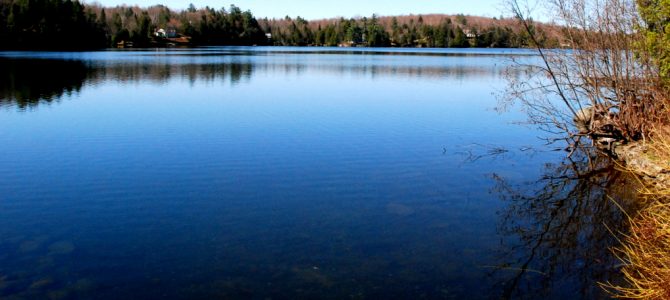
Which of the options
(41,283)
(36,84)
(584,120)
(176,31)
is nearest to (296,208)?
(41,283)

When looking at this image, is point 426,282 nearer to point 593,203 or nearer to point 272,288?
point 272,288

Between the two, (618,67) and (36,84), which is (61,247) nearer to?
(618,67)

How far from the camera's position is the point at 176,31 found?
137250 mm

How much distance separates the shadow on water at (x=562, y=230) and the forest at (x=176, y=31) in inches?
2789

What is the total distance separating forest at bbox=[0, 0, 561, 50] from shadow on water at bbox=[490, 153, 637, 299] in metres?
70.8

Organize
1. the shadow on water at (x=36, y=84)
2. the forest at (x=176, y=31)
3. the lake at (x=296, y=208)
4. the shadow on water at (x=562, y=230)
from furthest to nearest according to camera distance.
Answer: the forest at (x=176, y=31)
the shadow on water at (x=36, y=84)
the shadow on water at (x=562, y=230)
the lake at (x=296, y=208)

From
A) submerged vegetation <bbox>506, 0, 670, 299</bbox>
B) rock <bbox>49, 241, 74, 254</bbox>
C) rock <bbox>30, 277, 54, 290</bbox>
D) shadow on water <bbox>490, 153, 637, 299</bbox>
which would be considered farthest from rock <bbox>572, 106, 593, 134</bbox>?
rock <bbox>30, 277, 54, 290</bbox>

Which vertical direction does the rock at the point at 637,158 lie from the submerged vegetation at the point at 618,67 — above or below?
below

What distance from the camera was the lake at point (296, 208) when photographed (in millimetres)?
7523

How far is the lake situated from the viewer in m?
7.52

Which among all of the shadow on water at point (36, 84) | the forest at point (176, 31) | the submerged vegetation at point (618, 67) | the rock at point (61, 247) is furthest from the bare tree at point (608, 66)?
the forest at point (176, 31)

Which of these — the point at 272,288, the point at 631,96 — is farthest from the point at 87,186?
the point at 631,96

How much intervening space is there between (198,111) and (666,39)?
16.3 meters

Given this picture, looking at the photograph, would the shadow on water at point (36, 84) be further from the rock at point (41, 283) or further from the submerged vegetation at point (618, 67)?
the submerged vegetation at point (618, 67)
